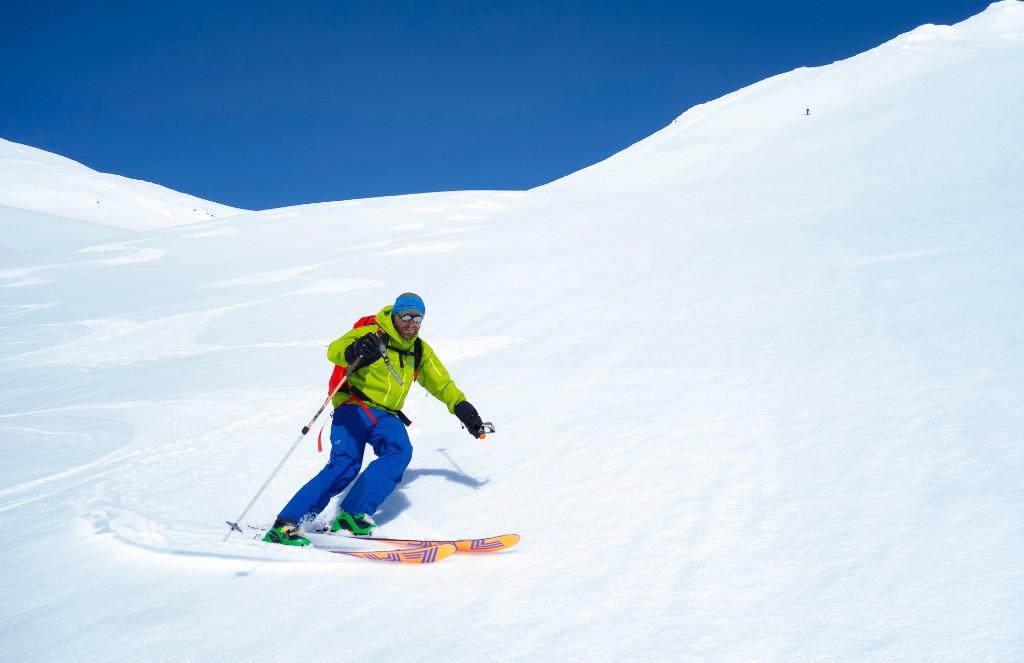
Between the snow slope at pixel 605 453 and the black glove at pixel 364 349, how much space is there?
101cm

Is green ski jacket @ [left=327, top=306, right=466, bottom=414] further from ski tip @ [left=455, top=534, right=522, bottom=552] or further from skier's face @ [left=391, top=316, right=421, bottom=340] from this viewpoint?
ski tip @ [left=455, top=534, right=522, bottom=552]

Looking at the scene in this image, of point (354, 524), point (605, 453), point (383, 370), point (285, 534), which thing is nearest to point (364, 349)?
point (383, 370)

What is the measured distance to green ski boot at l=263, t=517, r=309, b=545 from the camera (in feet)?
10.1

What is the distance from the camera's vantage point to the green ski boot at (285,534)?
308 centimetres

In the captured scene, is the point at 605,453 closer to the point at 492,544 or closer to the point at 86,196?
the point at 492,544

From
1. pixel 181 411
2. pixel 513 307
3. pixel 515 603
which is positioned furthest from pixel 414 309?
pixel 513 307

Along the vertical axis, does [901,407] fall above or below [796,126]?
below

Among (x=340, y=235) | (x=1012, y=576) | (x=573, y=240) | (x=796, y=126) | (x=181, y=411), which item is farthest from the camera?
(x=796, y=126)

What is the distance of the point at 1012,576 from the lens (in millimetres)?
2027

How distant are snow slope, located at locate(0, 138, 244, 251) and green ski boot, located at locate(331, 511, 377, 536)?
41.9m

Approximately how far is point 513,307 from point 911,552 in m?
6.65

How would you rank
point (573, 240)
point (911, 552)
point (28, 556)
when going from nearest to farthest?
1. point (911, 552)
2. point (28, 556)
3. point (573, 240)

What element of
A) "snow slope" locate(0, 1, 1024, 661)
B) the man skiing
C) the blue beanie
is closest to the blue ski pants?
the man skiing

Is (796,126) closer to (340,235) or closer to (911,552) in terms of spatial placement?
(340,235)
